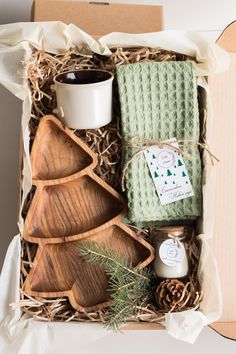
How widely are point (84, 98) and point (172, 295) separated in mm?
413

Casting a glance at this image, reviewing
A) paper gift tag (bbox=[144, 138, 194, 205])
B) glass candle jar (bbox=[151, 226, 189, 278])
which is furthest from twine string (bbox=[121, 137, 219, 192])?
glass candle jar (bbox=[151, 226, 189, 278])

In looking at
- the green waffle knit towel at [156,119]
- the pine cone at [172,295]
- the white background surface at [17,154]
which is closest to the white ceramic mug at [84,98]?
the green waffle knit towel at [156,119]

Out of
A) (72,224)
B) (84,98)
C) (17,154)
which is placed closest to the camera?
(84,98)

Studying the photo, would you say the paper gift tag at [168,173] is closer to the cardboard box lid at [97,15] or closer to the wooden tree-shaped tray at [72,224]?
the wooden tree-shaped tray at [72,224]

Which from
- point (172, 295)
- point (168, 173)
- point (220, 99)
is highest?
point (220, 99)

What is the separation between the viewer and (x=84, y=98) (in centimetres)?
103

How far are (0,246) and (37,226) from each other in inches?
6.9

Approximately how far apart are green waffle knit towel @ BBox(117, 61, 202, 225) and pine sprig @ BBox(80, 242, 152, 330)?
0.30 feet

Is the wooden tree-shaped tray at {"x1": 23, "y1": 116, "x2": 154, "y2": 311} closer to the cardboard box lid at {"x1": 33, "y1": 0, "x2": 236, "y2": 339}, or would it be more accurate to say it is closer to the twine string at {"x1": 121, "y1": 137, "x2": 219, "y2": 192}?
the twine string at {"x1": 121, "y1": 137, "x2": 219, "y2": 192}

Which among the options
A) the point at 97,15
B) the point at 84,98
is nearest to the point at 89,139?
the point at 84,98

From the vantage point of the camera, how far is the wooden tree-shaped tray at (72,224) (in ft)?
3.67

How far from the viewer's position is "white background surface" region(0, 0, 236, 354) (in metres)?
1.25

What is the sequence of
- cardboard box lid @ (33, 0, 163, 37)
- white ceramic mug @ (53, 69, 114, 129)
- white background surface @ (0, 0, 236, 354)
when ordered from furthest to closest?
1. white background surface @ (0, 0, 236, 354)
2. cardboard box lid @ (33, 0, 163, 37)
3. white ceramic mug @ (53, 69, 114, 129)

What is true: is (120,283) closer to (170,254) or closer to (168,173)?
(170,254)
